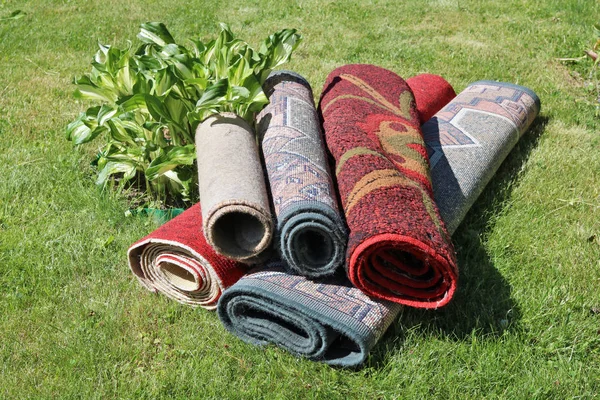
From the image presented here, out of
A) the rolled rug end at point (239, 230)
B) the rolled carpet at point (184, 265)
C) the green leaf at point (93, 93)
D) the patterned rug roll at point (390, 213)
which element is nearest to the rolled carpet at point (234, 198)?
the rolled rug end at point (239, 230)

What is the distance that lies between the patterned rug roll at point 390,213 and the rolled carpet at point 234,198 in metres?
0.39

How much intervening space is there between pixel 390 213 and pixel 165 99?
1.49 m

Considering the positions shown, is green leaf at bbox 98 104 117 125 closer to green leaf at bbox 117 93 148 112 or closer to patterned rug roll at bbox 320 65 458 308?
green leaf at bbox 117 93 148 112

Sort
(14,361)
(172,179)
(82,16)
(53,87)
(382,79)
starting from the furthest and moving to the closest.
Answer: (82,16), (53,87), (382,79), (172,179), (14,361)

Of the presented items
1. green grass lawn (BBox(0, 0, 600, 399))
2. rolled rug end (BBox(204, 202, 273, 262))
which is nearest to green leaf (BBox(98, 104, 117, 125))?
green grass lawn (BBox(0, 0, 600, 399))

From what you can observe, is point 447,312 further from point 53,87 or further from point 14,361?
point 53,87

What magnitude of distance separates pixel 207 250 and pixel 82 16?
5479 millimetres

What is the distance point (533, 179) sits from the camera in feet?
13.4

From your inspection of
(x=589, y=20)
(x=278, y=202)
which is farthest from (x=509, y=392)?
(x=589, y=20)

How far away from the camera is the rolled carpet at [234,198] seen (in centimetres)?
260

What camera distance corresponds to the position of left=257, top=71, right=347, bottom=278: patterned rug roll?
2555 mm

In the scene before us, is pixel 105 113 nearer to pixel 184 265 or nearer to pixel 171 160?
pixel 171 160

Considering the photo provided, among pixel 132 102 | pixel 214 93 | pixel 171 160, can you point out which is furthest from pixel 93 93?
pixel 214 93

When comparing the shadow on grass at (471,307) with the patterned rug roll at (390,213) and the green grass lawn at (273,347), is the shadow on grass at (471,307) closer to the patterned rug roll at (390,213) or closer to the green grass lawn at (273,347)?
the green grass lawn at (273,347)
